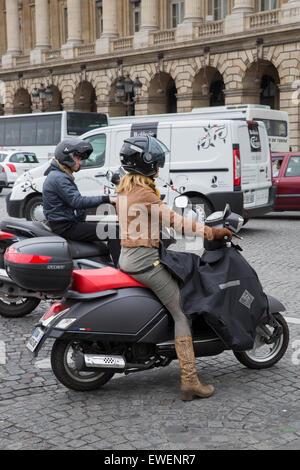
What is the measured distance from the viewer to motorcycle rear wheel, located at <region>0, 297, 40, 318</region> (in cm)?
615

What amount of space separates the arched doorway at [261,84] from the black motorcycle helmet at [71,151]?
96.6ft

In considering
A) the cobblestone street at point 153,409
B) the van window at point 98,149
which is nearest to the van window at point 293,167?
the van window at point 98,149

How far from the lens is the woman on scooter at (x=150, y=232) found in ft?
12.7

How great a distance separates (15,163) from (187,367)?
21831 millimetres

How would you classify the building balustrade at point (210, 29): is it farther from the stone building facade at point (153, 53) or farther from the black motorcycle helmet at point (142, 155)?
the black motorcycle helmet at point (142, 155)

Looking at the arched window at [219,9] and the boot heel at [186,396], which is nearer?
the boot heel at [186,396]

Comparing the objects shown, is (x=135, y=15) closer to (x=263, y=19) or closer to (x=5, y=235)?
(x=263, y=19)

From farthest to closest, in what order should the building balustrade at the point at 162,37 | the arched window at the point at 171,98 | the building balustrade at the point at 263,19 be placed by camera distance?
the arched window at the point at 171,98 → the building balustrade at the point at 162,37 → the building balustrade at the point at 263,19

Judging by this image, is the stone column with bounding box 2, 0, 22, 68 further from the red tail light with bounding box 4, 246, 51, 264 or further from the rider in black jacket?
the red tail light with bounding box 4, 246, 51, 264

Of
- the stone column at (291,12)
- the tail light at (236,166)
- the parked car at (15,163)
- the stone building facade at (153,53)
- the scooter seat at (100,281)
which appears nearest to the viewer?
the scooter seat at (100,281)

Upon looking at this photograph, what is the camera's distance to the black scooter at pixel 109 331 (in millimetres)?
3883

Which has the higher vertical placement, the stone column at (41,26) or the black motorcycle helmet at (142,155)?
the stone column at (41,26)

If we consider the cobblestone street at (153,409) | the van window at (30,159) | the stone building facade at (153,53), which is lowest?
the cobblestone street at (153,409)
